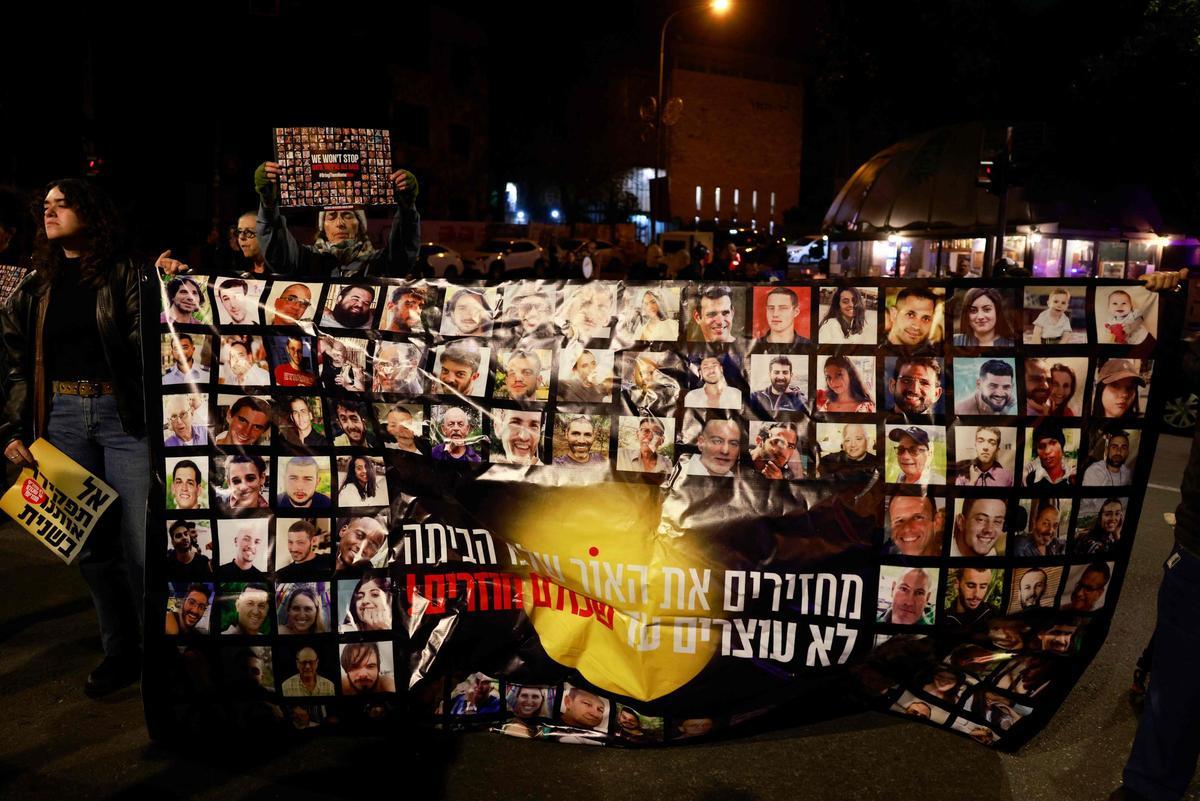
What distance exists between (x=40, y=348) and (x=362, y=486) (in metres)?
1.63

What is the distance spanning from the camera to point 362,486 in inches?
133

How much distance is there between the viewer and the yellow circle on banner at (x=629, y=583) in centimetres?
324

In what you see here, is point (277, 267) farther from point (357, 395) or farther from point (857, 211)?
point (857, 211)

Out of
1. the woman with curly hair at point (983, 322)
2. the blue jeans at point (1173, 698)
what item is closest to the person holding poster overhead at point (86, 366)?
the woman with curly hair at point (983, 322)

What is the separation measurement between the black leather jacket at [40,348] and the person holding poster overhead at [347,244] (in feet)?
3.19

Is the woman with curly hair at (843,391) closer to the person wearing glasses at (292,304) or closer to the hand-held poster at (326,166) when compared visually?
the person wearing glasses at (292,304)

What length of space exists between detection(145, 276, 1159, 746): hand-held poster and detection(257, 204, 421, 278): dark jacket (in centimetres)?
146

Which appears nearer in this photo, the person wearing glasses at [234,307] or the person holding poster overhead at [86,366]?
the person wearing glasses at [234,307]

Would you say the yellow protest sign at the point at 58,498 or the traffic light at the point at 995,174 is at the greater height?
the traffic light at the point at 995,174

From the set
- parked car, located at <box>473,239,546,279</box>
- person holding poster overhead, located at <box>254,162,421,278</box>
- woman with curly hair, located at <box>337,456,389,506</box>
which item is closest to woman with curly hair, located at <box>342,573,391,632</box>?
woman with curly hair, located at <box>337,456,389,506</box>

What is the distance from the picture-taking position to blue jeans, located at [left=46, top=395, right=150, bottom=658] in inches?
152

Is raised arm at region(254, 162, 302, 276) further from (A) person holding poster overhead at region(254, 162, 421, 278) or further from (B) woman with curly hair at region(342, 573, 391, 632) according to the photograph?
(B) woman with curly hair at region(342, 573, 391, 632)

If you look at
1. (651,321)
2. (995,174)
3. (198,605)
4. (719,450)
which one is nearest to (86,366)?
(198,605)

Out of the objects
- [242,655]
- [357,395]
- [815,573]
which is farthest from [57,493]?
[815,573]
